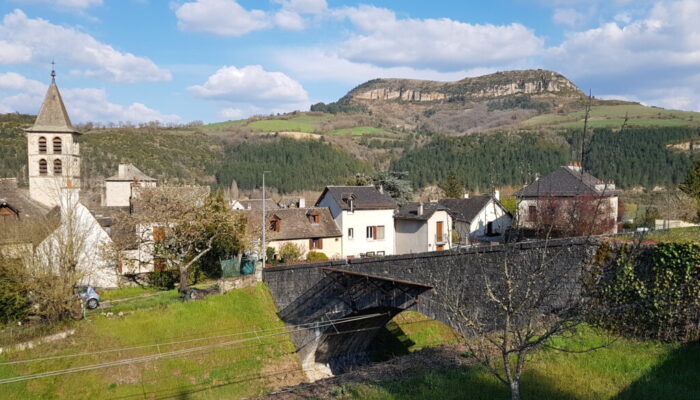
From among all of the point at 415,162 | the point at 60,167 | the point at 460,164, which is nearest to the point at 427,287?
the point at 60,167

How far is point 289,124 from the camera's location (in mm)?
155000

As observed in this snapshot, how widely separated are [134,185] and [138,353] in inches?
629

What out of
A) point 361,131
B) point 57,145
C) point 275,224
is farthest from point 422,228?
point 361,131

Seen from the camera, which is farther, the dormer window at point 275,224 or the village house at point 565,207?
the dormer window at point 275,224

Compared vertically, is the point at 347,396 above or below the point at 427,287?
below

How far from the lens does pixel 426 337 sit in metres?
25.5

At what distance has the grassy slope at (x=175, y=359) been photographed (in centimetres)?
1977

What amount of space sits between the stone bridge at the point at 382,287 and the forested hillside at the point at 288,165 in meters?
76.8

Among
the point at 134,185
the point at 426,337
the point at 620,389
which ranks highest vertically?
the point at 134,185

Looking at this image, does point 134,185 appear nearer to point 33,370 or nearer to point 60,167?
point 60,167

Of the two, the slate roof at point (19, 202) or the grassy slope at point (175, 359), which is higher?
the slate roof at point (19, 202)

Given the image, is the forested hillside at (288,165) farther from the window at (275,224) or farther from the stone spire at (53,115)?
the stone spire at (53,115)

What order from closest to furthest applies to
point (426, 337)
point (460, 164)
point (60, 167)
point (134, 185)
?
point (426, 337) < point (134, 185) < point (60, 167) < point (460, 164)

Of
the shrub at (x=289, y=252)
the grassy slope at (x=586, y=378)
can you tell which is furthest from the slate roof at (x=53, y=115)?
the grassy slope at (x=586, y=378)
